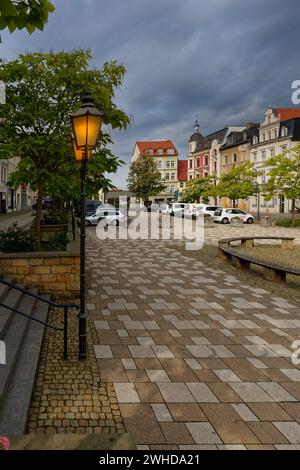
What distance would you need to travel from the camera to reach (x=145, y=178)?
226 feet

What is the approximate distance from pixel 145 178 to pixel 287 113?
2751 centimetres

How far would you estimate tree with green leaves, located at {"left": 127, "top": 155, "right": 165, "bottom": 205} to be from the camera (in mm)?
69000

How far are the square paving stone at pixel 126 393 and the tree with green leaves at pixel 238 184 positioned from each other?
34601 mm

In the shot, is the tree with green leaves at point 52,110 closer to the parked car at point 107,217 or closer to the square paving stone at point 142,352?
the square paving stone at point 142,352

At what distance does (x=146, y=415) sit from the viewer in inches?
147

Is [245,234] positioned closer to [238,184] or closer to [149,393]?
[238,184]

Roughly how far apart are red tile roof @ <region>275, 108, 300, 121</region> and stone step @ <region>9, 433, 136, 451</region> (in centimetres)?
5375

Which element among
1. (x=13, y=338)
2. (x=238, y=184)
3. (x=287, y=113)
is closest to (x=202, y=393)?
(x=13, y=338)

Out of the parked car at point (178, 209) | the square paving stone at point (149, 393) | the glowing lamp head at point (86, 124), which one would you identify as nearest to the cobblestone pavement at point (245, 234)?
the glowing lamp head at point (86, 124)

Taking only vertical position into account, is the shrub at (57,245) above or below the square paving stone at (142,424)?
above

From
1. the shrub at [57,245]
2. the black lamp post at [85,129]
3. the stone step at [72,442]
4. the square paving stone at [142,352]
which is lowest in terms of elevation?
the square paving stone at [142,352]

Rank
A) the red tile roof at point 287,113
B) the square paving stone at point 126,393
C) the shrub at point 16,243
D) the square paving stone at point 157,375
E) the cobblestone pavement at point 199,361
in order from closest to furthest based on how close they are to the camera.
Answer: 1. the cobblestone pavement at point 199,361
2. the square paving stone at point 126,393
3. the square paving stone at point 157,375
4. the shrub at point 16,243
5. the red tile roof at point 287,113

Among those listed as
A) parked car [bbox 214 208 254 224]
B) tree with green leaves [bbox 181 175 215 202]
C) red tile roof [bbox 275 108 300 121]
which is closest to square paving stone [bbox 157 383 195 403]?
parked car [bbox 214 208 254 224]

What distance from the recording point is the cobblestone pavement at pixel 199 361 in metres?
3.54
